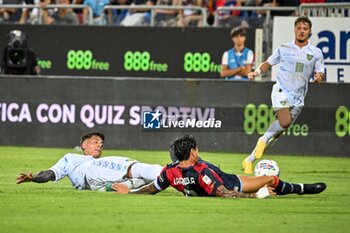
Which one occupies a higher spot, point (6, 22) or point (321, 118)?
point (6, 22)

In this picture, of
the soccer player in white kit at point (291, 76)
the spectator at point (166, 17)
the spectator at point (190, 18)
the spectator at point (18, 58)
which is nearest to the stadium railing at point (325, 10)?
the spectator at point (190, 18)

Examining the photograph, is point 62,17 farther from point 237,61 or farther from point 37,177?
point 37,177

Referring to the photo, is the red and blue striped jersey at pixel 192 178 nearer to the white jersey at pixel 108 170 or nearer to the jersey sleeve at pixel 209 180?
the jersey sleeve at pixel 209 180

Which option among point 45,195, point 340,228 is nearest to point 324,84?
point 45,195

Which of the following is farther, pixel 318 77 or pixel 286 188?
pixel 318 77

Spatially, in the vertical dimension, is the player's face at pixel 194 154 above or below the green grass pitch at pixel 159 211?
above

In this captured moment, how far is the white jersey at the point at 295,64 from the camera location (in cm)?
1845

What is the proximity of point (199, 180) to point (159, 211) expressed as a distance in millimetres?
947

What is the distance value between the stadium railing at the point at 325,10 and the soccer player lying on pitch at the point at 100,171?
10.8m

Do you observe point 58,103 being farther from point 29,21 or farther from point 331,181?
point 331,181

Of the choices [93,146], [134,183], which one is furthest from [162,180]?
[93,146]

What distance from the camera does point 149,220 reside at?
11922mm

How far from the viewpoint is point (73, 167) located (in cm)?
1452

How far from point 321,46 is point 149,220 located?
12563 millimetres
